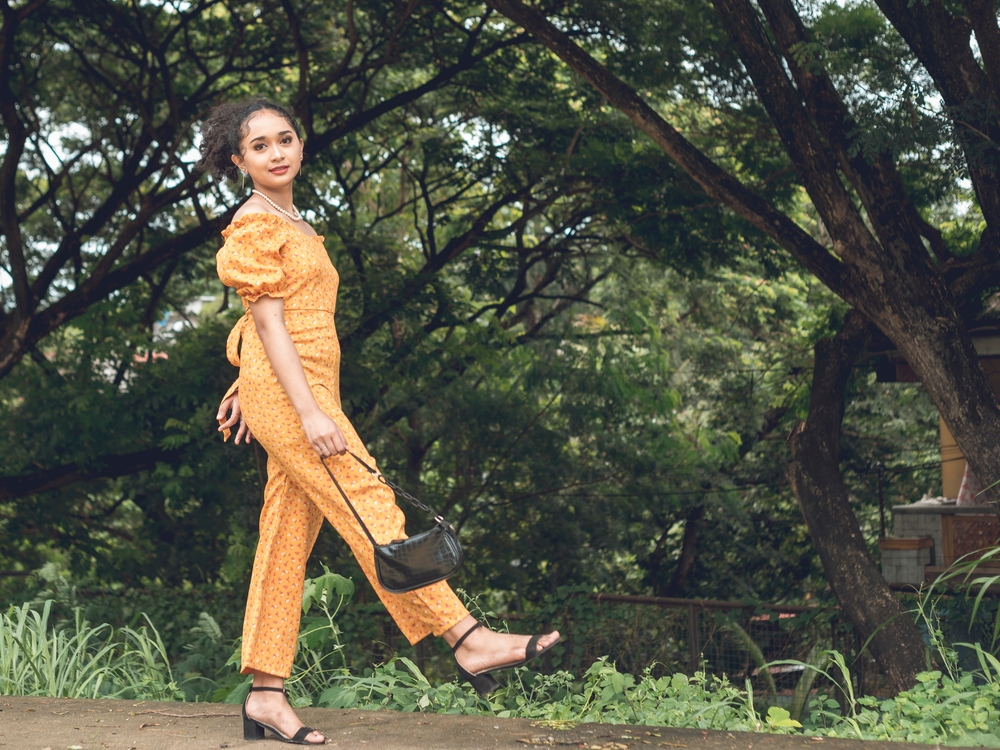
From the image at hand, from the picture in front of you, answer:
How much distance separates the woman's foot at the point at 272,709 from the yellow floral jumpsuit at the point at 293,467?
0.11 ft

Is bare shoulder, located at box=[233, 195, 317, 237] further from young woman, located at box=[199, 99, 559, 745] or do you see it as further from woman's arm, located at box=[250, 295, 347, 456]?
woman's arm, located at box=[250, 295, 347, 456]

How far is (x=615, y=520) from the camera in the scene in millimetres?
13281

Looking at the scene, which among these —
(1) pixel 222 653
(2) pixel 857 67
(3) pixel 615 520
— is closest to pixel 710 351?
(3) pixel 615 520

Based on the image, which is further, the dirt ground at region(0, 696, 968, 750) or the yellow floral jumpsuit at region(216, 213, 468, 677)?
the yellow floral jumpsuit at region(216, 213, 468, 677)

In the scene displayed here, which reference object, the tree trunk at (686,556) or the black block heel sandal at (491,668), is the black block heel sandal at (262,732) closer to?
the black block heel sandal at (491,668)

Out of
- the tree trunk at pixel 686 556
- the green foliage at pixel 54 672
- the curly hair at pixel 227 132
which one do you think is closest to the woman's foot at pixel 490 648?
the curly hair at pixel 227 132

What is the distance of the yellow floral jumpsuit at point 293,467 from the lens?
2.75 m

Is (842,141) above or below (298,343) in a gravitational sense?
above

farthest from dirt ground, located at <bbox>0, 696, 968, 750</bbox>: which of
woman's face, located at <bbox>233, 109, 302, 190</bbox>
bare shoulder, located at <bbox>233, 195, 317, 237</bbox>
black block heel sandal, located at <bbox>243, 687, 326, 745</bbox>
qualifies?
woman's face, located at <bbox>233, 109, 302, 190</bbox>

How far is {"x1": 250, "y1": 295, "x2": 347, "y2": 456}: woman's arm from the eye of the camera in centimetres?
265

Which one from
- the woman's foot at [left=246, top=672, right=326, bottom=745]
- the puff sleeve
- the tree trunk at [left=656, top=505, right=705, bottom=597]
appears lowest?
the tree trunk at [left=656, top=505, right=705, bottom=597]

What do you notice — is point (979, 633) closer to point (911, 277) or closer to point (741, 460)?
point (911, 277)

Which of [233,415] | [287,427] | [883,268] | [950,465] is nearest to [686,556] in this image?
[950,465]

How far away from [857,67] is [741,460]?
8460 mm
